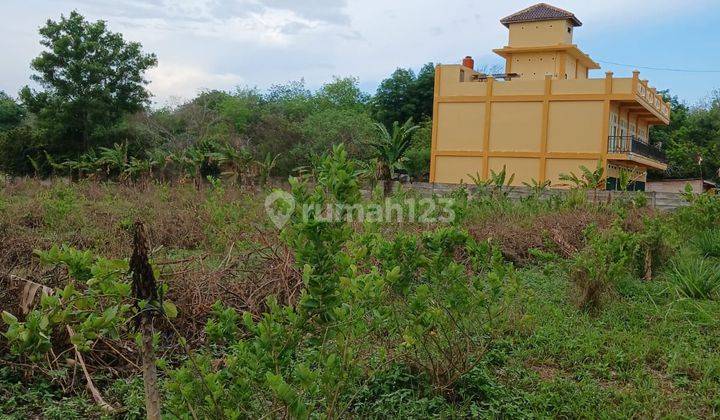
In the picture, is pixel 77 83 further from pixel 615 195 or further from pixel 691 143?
pixel 691 143

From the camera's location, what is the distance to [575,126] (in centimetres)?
2400

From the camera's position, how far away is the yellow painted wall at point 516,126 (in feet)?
80.4

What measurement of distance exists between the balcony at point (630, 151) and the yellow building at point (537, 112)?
0.12 feet

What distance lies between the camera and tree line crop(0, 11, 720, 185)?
28641mm

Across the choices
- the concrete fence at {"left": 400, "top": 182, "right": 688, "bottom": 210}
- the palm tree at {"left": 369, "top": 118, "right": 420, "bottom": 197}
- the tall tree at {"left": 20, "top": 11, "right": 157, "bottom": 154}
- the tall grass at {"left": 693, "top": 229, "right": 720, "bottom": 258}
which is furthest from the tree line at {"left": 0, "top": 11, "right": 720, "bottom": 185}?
the tall grass at {"left": 693, "top": 229, "right": 720, "bottom": 258}

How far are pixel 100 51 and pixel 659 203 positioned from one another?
81.1 feet

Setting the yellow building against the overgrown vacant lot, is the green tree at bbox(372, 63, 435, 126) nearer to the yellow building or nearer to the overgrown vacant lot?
the yellow building

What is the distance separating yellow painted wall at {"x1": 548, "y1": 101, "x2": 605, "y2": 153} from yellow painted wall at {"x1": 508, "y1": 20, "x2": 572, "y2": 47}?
3900mm

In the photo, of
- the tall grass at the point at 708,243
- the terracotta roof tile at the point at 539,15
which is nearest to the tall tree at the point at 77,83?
the terracotta roof tile at the point at 539,15

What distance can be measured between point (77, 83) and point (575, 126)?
21327 mm

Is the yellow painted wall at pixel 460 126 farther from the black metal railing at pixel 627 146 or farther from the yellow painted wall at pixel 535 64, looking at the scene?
the black metal railing at pixel 627 146

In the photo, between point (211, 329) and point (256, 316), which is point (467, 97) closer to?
point (256, 316)

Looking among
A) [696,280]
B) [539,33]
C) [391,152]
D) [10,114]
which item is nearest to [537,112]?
[539,33]

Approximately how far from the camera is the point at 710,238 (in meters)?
8.23
